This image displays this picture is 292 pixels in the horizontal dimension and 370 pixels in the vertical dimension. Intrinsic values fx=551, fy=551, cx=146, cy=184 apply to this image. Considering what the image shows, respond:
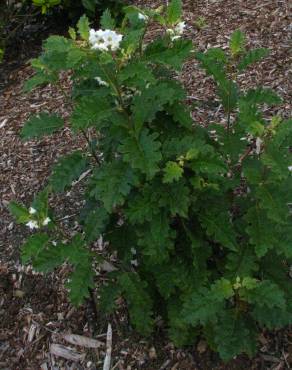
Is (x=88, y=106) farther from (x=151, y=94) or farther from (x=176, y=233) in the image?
(x=176, y=233)

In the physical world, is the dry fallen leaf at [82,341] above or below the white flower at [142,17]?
below

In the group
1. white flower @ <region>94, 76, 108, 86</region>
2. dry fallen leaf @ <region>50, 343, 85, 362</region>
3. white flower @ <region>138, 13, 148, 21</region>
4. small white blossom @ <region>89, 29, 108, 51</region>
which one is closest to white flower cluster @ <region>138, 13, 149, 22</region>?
white flower @ <region>138, 13, 148, 21</region>

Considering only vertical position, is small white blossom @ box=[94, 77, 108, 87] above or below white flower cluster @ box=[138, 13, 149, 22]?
below

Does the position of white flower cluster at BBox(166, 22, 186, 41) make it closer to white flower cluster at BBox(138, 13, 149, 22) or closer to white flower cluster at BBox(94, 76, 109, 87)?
white flower cluster at BBox(138, 13, 149, 22)

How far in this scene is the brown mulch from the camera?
2732 mm

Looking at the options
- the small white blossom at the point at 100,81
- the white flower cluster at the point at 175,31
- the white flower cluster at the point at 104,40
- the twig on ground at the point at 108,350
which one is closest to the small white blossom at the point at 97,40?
the white flower cluster at the point at 104,40

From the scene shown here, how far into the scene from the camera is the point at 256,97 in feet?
7.75

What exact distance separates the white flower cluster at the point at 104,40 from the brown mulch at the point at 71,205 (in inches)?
43.2

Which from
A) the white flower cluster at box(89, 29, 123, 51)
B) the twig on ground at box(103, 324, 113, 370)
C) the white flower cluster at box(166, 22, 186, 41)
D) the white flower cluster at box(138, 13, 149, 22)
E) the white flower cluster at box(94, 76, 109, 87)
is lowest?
the twig on ground at box(103, 324, 113, 370)

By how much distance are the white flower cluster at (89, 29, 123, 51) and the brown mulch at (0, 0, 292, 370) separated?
110 cm

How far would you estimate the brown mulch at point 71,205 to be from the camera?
8.96 ft

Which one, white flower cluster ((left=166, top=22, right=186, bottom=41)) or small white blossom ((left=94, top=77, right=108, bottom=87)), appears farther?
white flower cluster ((left=166, top=22, right=186, bottom=41))

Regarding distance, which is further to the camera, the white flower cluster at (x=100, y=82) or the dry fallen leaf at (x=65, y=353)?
the dry fallen leaf at (x=65, y=353)

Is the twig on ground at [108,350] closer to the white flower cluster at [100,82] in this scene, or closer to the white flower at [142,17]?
the white flower cluster at [100,82]
